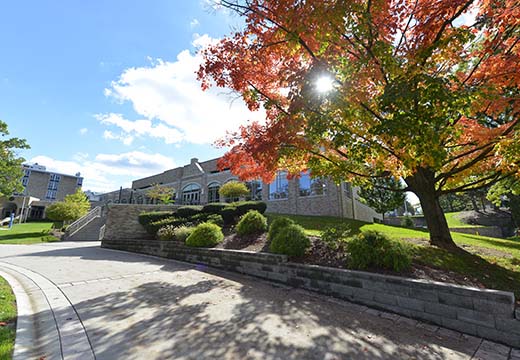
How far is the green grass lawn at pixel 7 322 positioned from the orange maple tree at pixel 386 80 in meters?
4.99

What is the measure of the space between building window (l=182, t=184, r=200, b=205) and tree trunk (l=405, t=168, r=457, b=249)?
22604 millimetres

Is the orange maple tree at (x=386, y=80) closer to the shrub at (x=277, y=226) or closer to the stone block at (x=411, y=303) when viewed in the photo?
the shrub at (x=277, y=226)

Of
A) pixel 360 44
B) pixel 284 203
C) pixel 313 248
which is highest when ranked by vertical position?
pixel 360 44

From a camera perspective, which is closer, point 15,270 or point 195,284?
point 195,284

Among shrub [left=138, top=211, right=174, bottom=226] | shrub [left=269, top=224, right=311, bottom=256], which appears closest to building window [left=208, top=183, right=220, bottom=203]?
shrub [left=138, top=211, right=174, bottom=226]

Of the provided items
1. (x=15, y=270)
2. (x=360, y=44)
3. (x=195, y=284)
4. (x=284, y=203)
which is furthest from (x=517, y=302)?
(x=284, y=203)

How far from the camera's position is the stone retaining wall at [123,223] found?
538 inches

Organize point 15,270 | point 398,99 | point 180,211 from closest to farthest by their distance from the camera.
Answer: point 398,99 < point 15,270 < point 180,211

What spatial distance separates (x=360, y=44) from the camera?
14.3 ft

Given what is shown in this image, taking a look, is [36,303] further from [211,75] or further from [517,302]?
[517,302]

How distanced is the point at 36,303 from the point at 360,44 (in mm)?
7447

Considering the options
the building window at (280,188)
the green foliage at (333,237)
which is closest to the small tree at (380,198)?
the building window at (280,188)

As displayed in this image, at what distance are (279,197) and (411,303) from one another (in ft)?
50.9

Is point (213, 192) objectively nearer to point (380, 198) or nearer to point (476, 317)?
point (380, 198)
